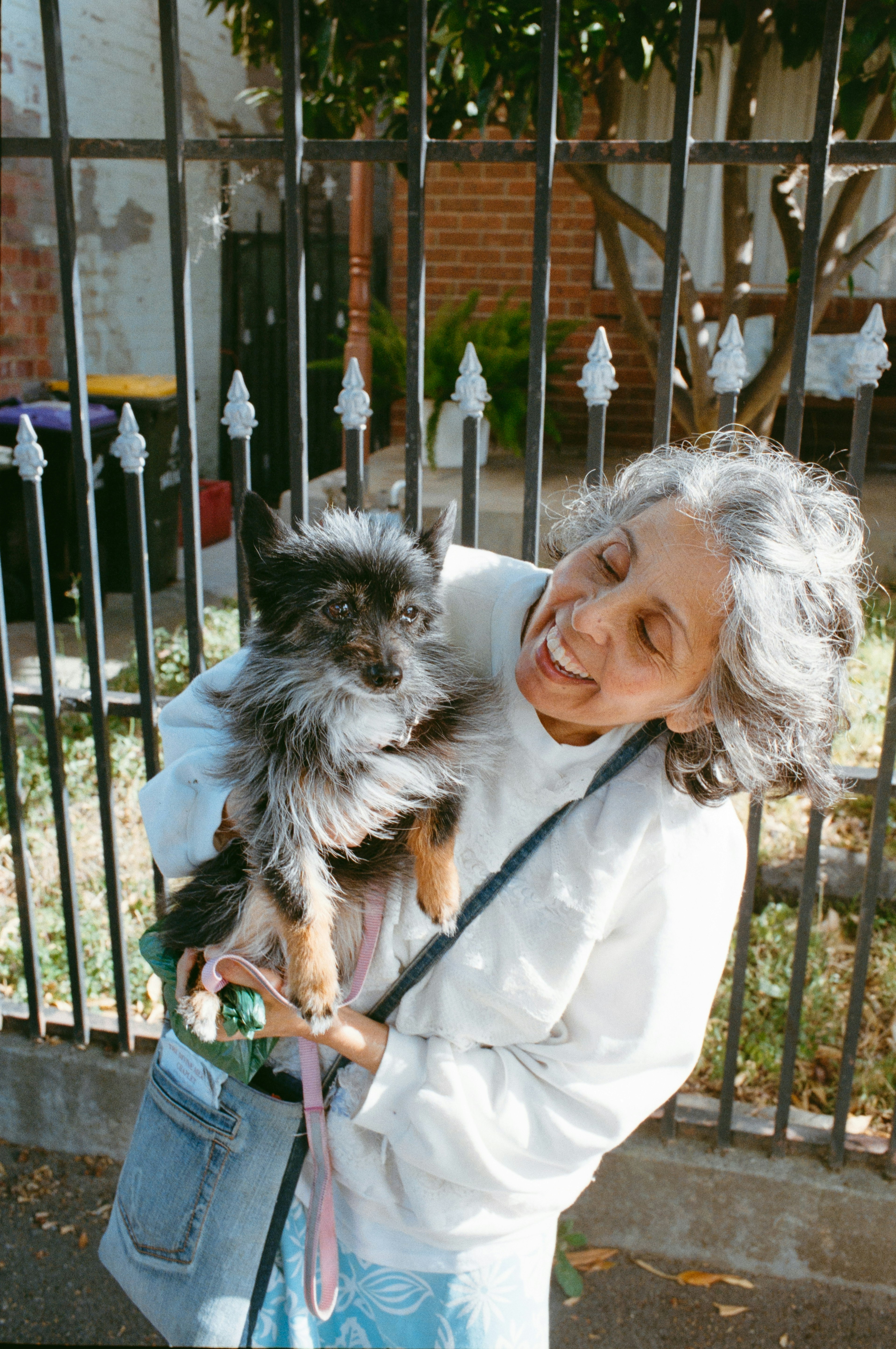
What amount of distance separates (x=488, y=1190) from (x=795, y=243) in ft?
14.9

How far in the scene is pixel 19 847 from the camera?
2.94 metres

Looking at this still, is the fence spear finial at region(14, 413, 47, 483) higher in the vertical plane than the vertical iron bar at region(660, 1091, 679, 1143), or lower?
higher

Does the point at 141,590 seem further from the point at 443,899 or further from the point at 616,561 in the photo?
the point at 616,561

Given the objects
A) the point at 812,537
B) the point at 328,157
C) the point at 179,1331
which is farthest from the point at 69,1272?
the point at 328,157

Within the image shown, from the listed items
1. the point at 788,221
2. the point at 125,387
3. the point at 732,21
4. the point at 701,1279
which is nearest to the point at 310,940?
the point at 701,1279

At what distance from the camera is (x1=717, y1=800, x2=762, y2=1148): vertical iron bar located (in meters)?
2.56

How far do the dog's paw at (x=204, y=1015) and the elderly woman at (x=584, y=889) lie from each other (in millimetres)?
136

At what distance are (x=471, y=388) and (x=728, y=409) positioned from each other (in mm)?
585

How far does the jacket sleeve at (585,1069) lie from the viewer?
1.74m

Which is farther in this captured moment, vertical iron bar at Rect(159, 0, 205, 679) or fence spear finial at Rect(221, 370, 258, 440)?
fence spear finial at Rect(221, 370, 258, 440)

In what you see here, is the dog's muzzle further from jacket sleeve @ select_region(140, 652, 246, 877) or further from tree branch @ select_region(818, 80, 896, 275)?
tree branch @ select_region(818, 80, 896, 275)

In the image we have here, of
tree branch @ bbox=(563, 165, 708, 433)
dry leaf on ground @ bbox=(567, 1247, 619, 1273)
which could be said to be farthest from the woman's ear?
tree branch @ bbox=(563, 165, 708, 433)

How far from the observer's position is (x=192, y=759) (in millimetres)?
1953

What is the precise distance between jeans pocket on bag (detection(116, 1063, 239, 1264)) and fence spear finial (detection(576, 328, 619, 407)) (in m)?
1.70
